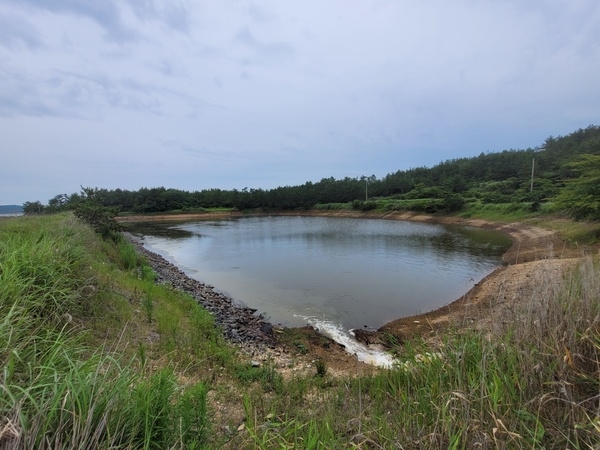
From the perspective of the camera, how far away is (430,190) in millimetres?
62281

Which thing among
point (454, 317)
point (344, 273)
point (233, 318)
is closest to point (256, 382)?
point (454, 317)

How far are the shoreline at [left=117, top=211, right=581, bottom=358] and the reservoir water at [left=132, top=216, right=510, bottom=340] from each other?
728 millimetres

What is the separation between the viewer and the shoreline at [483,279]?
701cm

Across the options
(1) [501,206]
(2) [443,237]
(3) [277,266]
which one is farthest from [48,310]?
(1) [501,206]

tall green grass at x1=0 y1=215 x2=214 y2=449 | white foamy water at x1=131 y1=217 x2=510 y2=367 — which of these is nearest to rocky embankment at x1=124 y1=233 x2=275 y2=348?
white foamy water at x1=131 y1=217 x2=510 y2=367

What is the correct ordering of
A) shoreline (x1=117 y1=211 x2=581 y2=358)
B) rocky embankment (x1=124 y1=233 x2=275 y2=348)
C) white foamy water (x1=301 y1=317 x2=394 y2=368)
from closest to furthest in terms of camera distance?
shoreline (x1=117 y1=211 x2=581 y2=358) → white foamy water (x1=301 y1=317 x2=394 y2=368) → rocky embankment (x1=124 y1=233 x2=275 y2=348)

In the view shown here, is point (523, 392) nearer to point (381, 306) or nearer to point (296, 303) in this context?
point (381, 306)

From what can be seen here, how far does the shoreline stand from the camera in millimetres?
7009

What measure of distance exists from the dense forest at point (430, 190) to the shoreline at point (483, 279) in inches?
141

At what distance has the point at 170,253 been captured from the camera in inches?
1070

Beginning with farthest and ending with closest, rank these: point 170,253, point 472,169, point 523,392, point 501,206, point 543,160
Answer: point 472,169 → point 543,160 → point 501,206 → point 170,253 → point 523,392

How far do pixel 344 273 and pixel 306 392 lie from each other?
13.0 m

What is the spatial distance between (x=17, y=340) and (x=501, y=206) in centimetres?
4608

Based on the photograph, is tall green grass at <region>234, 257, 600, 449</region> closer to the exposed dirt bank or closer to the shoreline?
the exposed dirt bank
